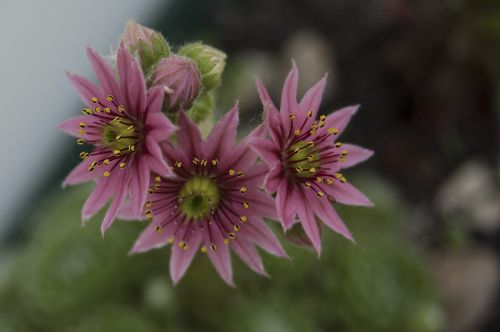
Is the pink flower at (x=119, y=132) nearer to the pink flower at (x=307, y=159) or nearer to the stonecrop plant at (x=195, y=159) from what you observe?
the stonecrop plant at (x=195, y=159)

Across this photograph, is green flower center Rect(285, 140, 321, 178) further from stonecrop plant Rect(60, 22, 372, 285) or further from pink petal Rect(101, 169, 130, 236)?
pink petal Rect(101, 169, 130, 236)

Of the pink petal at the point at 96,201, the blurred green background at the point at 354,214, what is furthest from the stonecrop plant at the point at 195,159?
the blurred green background at the point at 354,214

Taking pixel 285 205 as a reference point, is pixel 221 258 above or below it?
below

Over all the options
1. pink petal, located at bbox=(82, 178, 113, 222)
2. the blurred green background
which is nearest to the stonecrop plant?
pink petal, located at bbox=(82, 178, 113, 222)

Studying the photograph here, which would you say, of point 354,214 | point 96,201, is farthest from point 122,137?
point 354,214

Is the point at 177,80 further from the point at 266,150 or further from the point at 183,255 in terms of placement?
the point at 183,255

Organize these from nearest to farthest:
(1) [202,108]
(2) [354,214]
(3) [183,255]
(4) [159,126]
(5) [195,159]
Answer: (4) [159,126], (5) [195,159], (3) [183,255], (1) [202,108], (2) [354,214]
